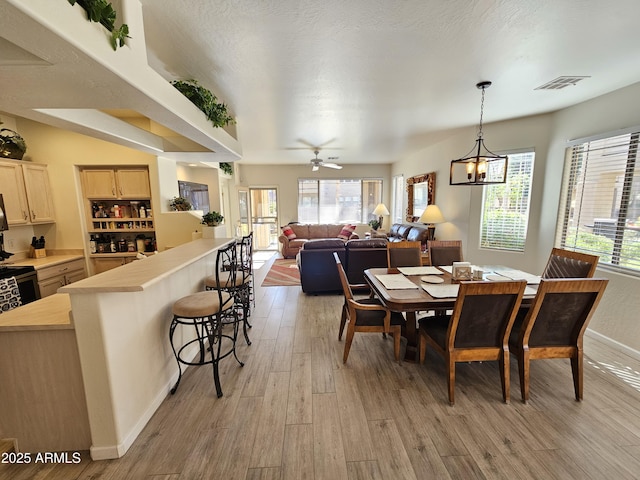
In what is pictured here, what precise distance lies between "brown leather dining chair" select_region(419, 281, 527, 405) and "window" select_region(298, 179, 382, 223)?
270 inches

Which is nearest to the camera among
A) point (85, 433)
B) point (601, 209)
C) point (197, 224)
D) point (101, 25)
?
point (101, 25)

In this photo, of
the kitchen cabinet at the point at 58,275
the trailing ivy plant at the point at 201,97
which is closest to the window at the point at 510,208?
the trailing ivy plant at the point at 201,97

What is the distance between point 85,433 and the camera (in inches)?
66.4

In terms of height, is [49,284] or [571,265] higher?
[571,265]

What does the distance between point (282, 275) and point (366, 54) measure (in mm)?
4425

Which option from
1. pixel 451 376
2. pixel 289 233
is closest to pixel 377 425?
pixel 451 376

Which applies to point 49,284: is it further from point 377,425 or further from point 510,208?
point 510,208

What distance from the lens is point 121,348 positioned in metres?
1.70

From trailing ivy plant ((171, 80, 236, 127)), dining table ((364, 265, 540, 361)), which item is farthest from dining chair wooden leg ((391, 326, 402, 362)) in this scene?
trailing ivy plant ((171, 80, 236, 127))

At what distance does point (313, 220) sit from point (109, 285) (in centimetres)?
731

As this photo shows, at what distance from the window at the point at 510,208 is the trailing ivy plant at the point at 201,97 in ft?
13.8

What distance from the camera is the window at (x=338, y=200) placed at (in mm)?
8578

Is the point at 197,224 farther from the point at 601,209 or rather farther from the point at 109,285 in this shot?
the point at 601,209

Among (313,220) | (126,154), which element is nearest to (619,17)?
(126,154)
